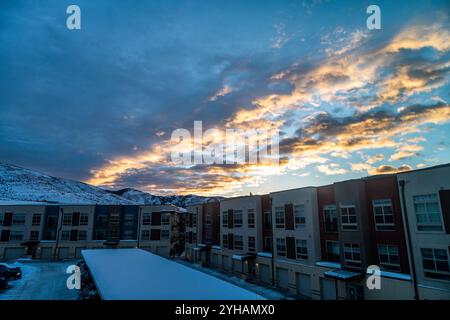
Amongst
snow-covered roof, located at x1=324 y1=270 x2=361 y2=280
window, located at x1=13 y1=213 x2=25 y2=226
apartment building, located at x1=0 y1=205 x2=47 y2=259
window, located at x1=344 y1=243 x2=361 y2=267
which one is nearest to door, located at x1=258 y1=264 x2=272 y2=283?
snow-covered roof, located at x1=324 y1=270 x2=361 y2=280

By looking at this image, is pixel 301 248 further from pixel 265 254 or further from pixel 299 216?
pixel 265 254

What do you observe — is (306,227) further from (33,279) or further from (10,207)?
(10,207)

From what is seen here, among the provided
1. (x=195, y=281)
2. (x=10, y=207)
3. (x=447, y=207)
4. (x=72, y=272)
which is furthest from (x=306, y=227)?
(x=10, y=207)

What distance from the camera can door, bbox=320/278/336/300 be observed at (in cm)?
2720

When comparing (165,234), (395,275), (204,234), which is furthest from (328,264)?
(165,234)

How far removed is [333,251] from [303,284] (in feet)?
17.4

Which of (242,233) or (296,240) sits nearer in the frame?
(296,240)

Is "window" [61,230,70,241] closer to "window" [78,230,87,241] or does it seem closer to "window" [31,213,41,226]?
"window" [78,230,87,241]

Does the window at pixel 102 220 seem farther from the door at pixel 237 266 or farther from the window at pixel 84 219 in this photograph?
the door at pixel 237 266

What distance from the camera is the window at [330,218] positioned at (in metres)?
29.4

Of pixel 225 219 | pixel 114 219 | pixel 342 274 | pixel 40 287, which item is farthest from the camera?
pixel 114 219

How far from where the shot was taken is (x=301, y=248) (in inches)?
1254
